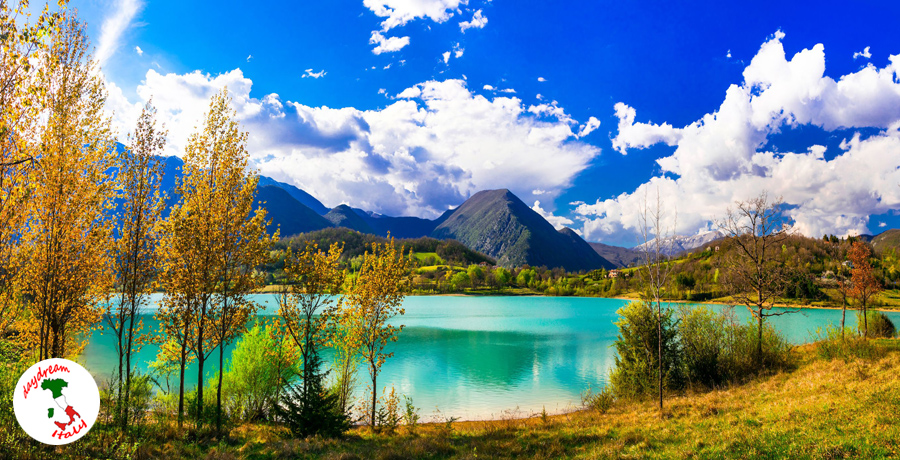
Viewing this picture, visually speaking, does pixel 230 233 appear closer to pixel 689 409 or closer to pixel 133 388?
pixel 133 388

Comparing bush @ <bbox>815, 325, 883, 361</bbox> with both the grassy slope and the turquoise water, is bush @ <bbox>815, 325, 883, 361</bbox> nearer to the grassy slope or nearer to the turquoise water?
the grassy slope

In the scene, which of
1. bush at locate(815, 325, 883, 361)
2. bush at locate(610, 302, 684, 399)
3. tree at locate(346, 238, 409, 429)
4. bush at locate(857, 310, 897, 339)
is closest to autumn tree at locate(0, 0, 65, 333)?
tree at locate(346, 238, 409, 429)

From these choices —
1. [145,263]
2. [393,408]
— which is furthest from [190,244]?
[393,408]

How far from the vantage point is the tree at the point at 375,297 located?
18625mm

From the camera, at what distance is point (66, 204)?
1291 centimetres

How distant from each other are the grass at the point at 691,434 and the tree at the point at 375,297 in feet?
12.4

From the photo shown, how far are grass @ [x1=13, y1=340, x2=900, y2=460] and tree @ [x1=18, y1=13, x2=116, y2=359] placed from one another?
6.12 metres

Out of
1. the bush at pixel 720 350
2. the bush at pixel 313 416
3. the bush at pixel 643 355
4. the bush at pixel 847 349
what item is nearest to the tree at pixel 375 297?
the bush at pixel 313 416

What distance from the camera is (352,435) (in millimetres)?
14664

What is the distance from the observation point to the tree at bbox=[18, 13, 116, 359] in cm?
1253

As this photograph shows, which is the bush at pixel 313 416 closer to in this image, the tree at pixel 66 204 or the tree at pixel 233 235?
the tree at pixel 233 235

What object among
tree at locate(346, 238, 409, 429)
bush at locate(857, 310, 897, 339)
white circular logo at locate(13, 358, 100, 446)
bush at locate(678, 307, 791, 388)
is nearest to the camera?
white circular logo at locate(13, 358, 100, 446)

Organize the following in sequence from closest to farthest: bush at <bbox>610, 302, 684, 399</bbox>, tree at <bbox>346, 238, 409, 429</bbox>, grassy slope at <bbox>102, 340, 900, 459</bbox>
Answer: grassy slope at <bbox>102, 340, 900, 459</bbox>
tree at <bbox>346, 238, 409, 429</bbox>
bush at <bbox>610, 302, 684, 399</bbox>

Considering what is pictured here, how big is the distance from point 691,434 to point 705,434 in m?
0.36
